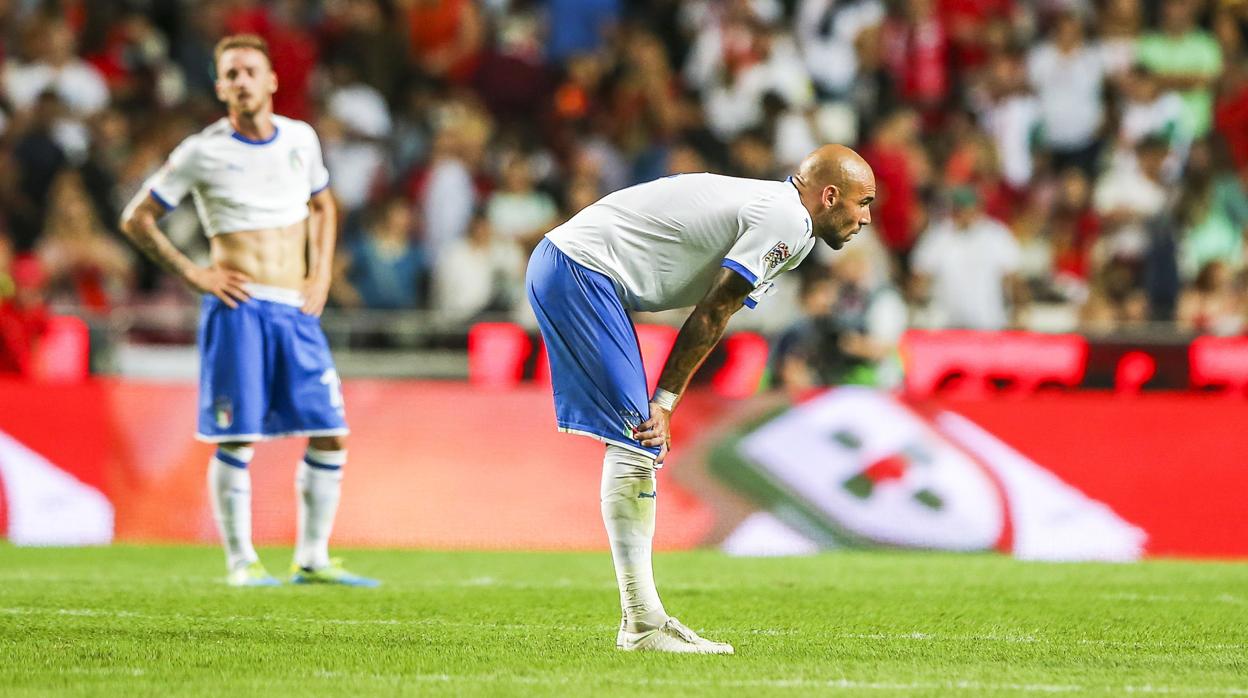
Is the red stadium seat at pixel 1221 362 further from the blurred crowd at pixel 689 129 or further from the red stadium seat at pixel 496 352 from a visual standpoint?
the red stadium seat at pixel 496 352

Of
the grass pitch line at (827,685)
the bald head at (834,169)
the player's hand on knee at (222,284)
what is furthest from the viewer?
the player's hand on knee at (222,284)

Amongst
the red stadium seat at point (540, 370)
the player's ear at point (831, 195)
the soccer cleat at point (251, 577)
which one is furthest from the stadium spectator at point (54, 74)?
the player's ear at point (831, 195)

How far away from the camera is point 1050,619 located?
8031mm

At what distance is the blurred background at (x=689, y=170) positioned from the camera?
1197 cm

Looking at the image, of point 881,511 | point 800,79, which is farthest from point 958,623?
point 800,79

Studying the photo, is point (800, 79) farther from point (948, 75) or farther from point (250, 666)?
point (250, 666)

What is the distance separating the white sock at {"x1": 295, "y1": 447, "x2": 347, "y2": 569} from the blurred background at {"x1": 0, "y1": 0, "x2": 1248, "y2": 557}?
2.63 meters

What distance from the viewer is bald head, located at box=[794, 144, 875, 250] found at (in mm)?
6723

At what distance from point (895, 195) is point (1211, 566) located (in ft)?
20.5

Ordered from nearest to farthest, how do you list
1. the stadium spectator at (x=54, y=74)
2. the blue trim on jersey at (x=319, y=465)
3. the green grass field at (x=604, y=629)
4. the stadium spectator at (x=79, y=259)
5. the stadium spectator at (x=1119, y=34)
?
the green grass field at (x=604, y=629) → the blue trim on jersey at (x=319, y=465) → the stadium spectator at (x=79, y=259) → the stadium spectator at (x=54, y=74) → the stadium spectator at (x=1119, y=34)

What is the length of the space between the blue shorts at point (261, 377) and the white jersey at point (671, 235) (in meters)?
2.61

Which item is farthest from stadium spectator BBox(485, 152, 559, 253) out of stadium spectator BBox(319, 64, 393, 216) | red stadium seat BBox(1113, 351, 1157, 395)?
red stadium seat BBox(1113, 351, 1157, 395)

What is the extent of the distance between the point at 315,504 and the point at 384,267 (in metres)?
6.20

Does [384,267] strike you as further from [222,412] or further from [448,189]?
[222,412]
